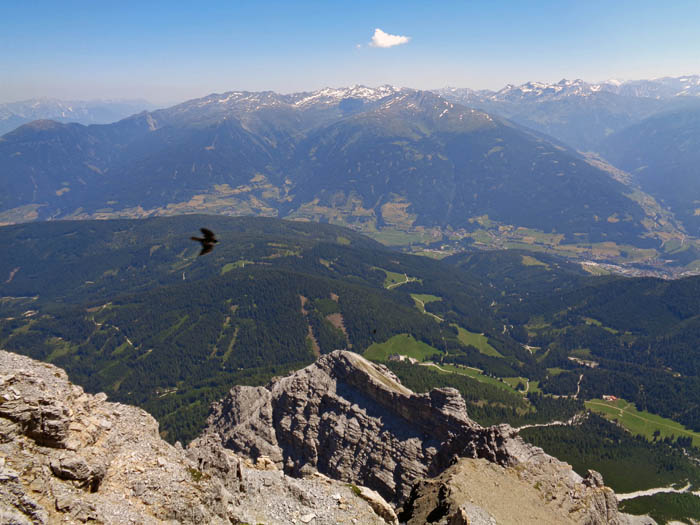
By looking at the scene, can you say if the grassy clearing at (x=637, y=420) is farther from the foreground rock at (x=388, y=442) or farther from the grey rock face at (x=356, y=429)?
the grey rock face at (x=356, y=429)

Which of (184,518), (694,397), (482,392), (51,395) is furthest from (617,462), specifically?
(51,395)

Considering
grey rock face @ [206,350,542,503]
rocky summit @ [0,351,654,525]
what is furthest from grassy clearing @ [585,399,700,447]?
grey rock face @ [206,350,542,503]

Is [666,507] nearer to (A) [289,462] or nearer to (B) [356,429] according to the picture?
(B) [356,429]

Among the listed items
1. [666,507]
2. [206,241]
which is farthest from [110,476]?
[666,507]

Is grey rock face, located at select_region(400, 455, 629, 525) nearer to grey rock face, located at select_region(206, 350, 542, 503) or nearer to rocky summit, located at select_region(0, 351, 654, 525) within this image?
rocky summit, located at select_region(0, 351, 654, 525)

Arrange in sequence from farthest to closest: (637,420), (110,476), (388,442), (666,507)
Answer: (637,420) < (666,507) < (388,442) < (110,476)
